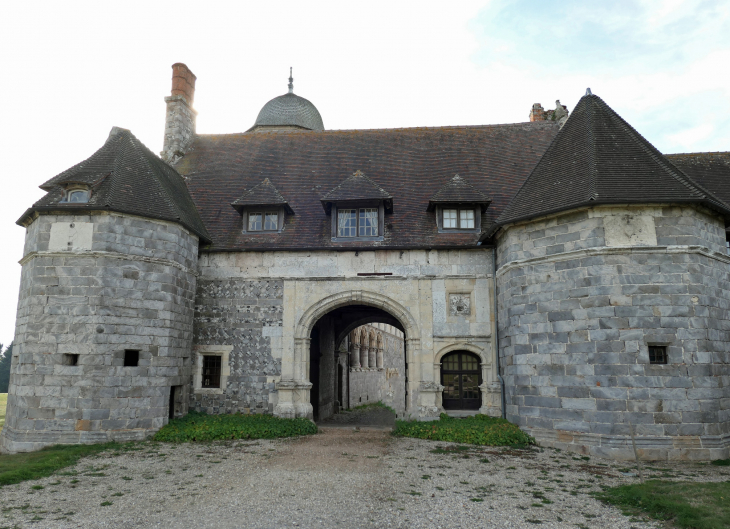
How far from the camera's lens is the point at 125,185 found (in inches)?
480

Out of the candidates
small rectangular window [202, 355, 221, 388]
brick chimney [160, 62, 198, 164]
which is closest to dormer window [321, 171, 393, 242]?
small rectangular window [202, 355, 221, 388]

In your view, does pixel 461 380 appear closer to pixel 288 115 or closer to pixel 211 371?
pixel 211 371

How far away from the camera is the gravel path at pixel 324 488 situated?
6004 mm

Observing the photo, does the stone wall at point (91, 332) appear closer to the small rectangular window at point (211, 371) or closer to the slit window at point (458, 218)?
the small rectangular window at point (211, 371)

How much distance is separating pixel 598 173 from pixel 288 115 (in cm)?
1882

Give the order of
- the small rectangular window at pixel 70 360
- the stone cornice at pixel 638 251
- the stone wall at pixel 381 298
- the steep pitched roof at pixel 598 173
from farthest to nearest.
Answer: the stone wall at pixel 381 298 → the small rectangular window at pixel 70 360 → the steep pitched roof at pixel 598 173 → the stone cornice at pixel 638 251

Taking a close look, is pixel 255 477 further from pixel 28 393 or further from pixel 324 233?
pixel 324 233

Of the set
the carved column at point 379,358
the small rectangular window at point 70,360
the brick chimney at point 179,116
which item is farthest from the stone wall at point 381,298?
the carved column at point 379,358

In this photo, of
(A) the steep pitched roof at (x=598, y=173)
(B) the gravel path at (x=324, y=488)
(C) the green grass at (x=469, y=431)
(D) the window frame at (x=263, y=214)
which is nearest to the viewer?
(B) the gravel path at (x=324, y=488)

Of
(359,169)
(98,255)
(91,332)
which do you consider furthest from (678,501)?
(359,169)

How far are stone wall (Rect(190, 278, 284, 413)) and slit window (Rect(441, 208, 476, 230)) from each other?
4.96 meters

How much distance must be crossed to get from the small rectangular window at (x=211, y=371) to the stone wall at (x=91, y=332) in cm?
134

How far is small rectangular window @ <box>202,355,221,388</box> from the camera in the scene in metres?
13.4

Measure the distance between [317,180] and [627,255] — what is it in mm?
9252
